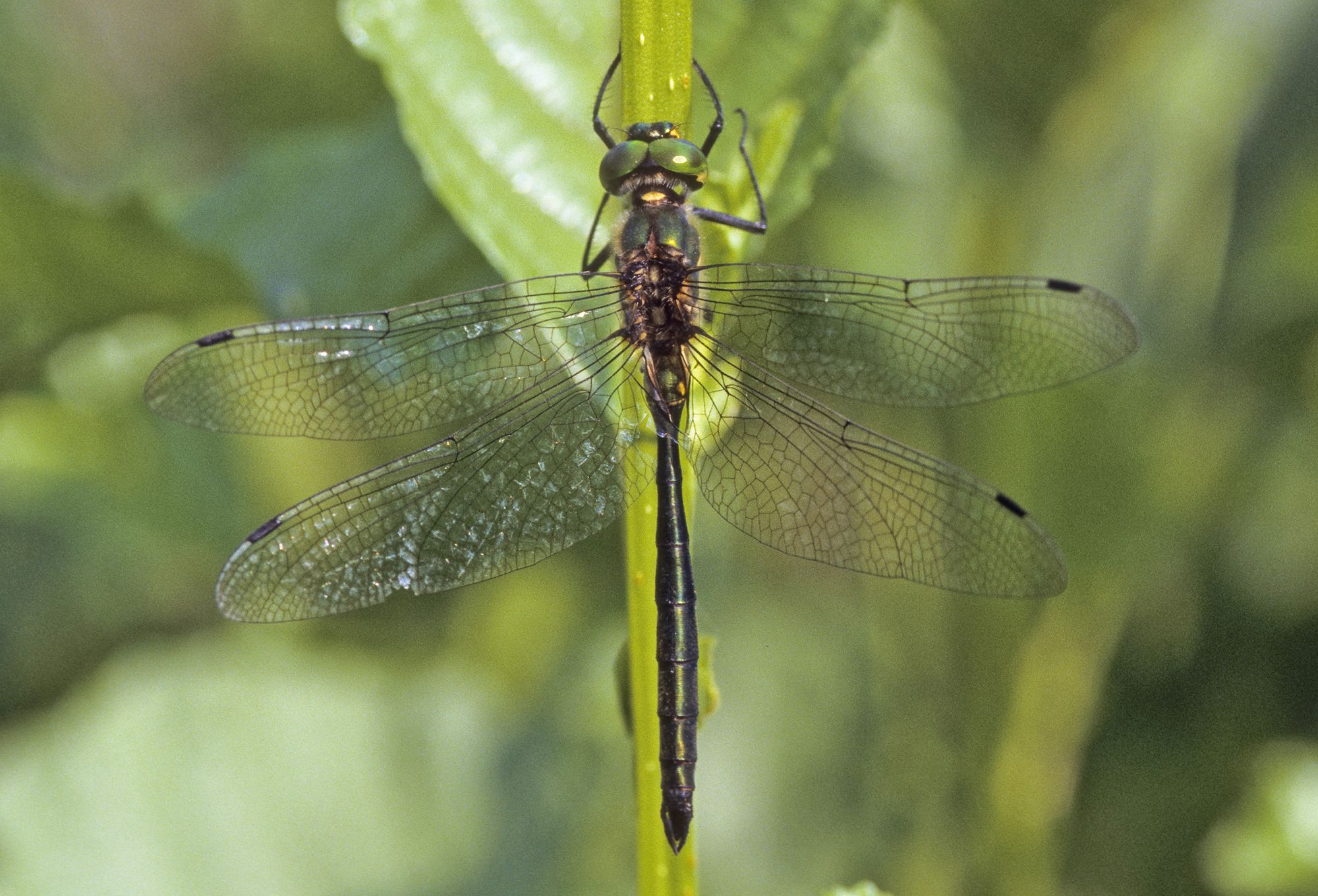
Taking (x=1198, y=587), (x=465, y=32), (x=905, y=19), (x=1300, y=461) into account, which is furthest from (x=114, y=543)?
(x=1300, y=461)

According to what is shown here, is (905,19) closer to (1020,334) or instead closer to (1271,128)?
(1271,128)

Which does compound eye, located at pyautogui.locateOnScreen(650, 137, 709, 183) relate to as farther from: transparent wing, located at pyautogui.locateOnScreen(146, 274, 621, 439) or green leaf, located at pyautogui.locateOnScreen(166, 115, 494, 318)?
green leaf, located at pyautogui.locateOnScreen(166, 115, 494, 318)

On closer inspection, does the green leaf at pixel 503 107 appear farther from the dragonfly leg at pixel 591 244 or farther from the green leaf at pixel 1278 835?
the green leaf at pixel 1278 835

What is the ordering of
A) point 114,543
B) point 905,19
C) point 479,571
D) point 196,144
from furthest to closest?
point 196,144 → point 114,543 → point 905,19 → point 479,571

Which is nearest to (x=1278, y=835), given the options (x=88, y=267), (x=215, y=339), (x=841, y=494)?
(x=841, y=494)

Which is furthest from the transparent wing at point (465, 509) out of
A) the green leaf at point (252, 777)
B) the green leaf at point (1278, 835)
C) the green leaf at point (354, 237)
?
the green leaf at point (1278, 835)
